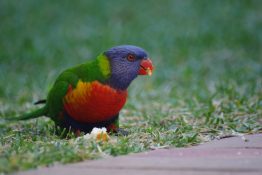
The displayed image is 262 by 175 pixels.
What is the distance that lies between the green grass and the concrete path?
14 centimetres

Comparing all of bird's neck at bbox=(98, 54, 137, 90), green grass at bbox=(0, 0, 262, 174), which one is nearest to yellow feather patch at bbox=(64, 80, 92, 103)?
bird's neck at bbox=(98, 54, 137, 90)

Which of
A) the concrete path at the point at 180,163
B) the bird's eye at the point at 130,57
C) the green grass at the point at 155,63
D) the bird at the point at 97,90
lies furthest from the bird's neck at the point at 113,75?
the concrete path at the point at 180,163

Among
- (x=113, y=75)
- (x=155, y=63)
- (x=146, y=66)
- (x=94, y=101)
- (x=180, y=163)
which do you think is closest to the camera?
(x=180, y=163)

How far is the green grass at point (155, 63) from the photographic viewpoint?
11.2 feet

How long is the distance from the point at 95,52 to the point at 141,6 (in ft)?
8.52

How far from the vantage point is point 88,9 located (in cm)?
996

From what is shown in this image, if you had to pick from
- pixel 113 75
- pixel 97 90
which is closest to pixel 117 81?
pixel 113 75

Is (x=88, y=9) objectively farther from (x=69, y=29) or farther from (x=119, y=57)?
(x=119, y=57)

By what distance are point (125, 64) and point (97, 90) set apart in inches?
11.2

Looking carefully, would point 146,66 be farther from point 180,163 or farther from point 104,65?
point 180,163

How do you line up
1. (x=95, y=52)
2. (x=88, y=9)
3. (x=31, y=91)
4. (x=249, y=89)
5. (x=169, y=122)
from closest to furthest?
1. (x=169, y=122)
2. (x=249, y=89)
3. (x=31, y=91)
4. (x=95, y=52)
5. (x=88, y=9)

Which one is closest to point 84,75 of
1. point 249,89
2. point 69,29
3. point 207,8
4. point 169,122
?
point 169,122

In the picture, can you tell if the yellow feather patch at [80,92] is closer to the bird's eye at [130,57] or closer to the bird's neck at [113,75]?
the bird's neck at [113,75]

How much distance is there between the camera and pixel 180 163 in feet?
8.77
